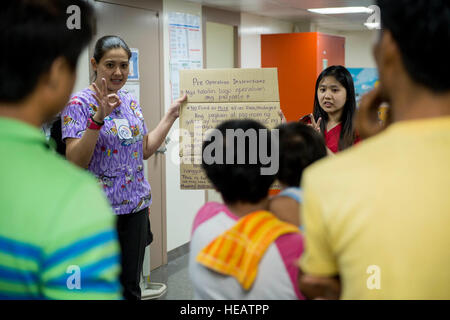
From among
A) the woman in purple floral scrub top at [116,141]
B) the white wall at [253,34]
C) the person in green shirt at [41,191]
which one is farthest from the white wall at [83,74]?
the white wall at [253,34]

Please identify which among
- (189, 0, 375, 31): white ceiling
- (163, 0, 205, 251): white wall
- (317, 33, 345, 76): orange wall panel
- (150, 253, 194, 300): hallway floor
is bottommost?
(150, 253, 194, 300): hallway floor

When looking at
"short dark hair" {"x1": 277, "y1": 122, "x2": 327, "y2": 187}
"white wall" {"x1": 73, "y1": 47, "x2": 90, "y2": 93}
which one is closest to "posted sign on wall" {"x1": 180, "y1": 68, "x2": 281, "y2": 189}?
"short dark hair" {"x1": 277, "y1": 122, "x2": 327, "y2": 187}

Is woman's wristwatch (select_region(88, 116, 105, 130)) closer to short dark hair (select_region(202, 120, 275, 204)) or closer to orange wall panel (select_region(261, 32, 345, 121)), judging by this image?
short dark hair (select_region(202, 120, 275, 204))

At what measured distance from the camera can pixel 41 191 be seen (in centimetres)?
72

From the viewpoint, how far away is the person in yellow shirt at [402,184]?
26.5 inches

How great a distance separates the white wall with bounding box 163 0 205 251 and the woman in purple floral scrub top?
1.82m

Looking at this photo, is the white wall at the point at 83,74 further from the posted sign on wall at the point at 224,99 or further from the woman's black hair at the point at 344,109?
the woman's black hair at the point at 344,109

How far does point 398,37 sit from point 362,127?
0.84ft

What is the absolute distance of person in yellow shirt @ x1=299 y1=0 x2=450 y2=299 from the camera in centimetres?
67

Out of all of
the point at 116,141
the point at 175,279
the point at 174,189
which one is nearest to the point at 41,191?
the point at 116,141

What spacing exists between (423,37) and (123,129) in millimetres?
1579

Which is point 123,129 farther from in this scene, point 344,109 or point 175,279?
point 175,279

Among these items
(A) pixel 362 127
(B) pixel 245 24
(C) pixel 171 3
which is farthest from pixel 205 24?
(A) pixel 362 127

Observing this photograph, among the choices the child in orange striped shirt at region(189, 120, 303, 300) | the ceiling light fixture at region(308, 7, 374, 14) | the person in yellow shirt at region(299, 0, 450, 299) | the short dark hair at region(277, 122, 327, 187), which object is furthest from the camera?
the ceiling light fixture at region(308, 7, 374, 14)
